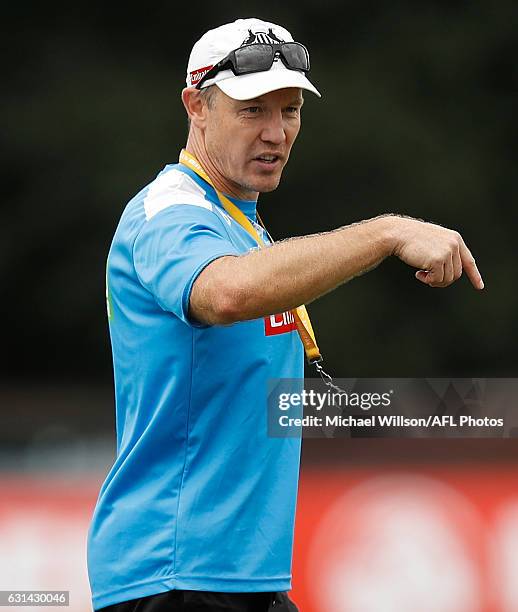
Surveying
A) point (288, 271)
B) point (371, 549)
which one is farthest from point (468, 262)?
point (371, 549)

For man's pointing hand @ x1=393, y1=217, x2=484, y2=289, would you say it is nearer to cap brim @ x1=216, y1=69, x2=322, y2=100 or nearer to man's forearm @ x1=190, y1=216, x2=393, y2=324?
man's forearm @ x1=190, y1=216, x2=393, y2=324

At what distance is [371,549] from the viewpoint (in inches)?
138

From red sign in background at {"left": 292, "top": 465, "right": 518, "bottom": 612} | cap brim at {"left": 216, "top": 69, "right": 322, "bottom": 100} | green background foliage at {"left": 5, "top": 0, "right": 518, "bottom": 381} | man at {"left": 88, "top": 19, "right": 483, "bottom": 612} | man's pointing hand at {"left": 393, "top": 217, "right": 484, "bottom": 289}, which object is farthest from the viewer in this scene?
green background foliage at {"left": 5, "top": 0, "right": 518, "bottom": 381}

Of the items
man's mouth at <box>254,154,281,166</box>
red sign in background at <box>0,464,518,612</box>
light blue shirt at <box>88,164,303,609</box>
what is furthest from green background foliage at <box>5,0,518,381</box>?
light blue shirt at <box>88,164,303,609</box>

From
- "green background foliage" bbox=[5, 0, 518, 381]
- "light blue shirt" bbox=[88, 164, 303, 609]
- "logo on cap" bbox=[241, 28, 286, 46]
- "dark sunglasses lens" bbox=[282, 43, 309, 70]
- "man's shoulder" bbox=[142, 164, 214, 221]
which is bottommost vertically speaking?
"light blue shirt" bbox=[88, 164, 303, 609]

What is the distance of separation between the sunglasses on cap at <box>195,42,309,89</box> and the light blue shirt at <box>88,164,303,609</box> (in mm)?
222

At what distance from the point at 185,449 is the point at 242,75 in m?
0.58

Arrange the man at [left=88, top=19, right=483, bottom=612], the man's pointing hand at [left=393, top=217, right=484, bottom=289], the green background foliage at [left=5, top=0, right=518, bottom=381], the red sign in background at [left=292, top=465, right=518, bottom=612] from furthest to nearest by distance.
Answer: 1. the green background foliage at [left=5, top=0, right=518, bottom=381]
2. the red sign in background at [left=292, top=465, right=518, bottom=612]
3. the man at [left=88, top=19, right=483, bottom=612]
4. the man's pointing hand at [left=393, top=217, right=484, bottom=289]

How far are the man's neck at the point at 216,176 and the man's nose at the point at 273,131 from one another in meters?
0.10

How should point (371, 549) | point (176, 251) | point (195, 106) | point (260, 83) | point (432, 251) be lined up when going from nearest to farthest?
point (432, 251), point (176, 251), point (260, 83), point (195, 106), point (371, 549)

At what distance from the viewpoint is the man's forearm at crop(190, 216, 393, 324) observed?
1.51 metres

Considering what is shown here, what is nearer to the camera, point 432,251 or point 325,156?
point 432,251

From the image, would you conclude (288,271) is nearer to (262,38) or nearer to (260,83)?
(260,83)

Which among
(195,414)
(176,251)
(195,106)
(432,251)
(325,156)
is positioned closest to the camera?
(432,251)
